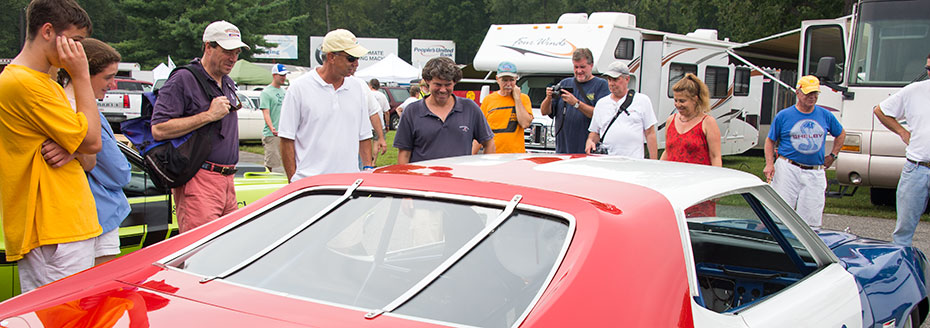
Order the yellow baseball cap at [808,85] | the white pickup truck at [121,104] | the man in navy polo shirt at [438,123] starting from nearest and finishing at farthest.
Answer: the man in navy polo shirt at [438,123] → the yellow baseball cap at [808,85] → the white pickup truck at [121,104]

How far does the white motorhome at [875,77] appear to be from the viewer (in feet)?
27.0

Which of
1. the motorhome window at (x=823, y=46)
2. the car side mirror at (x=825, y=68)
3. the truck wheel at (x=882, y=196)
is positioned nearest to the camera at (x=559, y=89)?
the car side mirror at (x=825, y=68)

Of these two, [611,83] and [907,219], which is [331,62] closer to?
[611,83]

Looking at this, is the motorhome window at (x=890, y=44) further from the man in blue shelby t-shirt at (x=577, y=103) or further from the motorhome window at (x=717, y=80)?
the motorhome window at (x=717, y=80)

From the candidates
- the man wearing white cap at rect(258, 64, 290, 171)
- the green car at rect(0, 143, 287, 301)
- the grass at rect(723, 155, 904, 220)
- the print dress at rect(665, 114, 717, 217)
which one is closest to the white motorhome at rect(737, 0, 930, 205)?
the grass at rect(723, 155, 904, 220)

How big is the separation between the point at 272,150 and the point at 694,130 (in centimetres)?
554

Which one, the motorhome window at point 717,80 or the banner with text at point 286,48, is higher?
the banner with text at point 286,48

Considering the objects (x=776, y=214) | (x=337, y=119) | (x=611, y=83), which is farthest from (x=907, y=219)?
(x=337, y=119)

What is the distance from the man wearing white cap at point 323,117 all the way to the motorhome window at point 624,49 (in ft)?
26.5

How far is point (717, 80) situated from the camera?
14.2 meters

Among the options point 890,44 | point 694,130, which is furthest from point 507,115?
point 890,44

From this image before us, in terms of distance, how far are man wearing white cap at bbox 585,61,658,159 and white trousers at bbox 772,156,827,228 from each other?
1.07 meters

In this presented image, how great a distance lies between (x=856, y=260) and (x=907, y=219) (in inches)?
115

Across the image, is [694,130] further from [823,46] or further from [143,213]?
[823,46]
